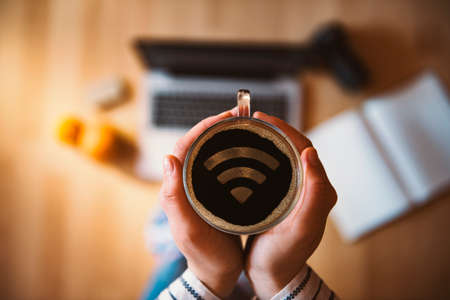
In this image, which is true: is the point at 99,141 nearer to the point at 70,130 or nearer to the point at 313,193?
the point at 70,130

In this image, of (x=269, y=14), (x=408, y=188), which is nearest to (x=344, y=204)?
(x=408, y=188)

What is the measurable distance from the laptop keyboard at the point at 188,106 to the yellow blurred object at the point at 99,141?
Answer: 117 mm

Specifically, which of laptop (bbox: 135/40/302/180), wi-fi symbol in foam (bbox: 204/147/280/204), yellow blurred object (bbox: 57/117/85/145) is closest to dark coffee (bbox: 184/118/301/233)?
Answer: wi-fi symbol in foam (bbox: 204/147/280/204)

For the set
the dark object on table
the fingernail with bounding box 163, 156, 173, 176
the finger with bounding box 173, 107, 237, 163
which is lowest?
the fingernail with bounding box 163, 156, 173, 176

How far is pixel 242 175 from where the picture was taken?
12.4 inches

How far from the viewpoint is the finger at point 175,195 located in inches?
13.0

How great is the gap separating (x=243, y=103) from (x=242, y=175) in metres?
0.08

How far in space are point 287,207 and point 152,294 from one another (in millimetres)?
395

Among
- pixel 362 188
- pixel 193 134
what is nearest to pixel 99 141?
pixel 193 134

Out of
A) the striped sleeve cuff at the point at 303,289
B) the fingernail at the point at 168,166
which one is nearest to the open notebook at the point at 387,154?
the striped sleeve cuff at the point at 303,289

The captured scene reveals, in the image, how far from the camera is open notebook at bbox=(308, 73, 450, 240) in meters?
0.71

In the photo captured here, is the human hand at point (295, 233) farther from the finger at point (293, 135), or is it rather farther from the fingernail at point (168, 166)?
the fingernail at point (168, 166)

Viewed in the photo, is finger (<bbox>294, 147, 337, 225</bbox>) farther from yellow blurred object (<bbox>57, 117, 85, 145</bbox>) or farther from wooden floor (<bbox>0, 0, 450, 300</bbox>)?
yellow blurred object (<bbox>57, 117, 85, 145</bbox>)

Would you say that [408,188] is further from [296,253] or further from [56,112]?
[56,112]
